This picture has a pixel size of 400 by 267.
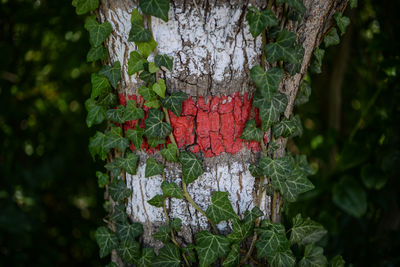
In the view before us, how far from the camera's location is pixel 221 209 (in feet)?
2.79

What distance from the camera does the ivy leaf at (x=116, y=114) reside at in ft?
2.87

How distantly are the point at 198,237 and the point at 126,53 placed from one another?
509 millimetres

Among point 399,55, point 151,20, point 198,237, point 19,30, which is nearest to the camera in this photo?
point 151,20

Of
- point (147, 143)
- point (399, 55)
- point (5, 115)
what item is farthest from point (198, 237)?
point (5, 115)

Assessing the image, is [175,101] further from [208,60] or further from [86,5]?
[86,5]

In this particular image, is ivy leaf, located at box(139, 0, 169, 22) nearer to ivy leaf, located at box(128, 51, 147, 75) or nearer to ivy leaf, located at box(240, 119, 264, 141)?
ivy leaf, located at box(128, 51, 147, 75)

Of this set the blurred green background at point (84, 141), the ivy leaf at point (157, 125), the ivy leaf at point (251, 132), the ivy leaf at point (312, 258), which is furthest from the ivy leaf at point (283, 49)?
the blurred green background at point (84, 141)

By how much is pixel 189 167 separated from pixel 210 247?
21 centimetres

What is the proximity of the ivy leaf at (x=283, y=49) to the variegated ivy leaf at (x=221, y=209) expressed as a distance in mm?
361

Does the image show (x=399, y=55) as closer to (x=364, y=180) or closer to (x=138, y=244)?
(x=364, y=180)

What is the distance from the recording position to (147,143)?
0.89 m

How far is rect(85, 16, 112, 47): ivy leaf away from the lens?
2.72 feet

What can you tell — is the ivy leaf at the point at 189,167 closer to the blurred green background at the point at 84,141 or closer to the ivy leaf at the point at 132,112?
the ivy leaf at the point at 132,112

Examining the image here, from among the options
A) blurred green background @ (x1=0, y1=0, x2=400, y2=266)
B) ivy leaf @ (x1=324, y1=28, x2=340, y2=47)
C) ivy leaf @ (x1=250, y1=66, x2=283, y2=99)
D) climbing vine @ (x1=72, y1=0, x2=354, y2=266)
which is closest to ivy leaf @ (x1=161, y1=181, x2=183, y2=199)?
climbing vine @ (x1=72, y1=0, x2=354, y2=266)
